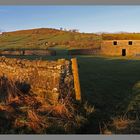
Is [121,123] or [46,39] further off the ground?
[46,39]

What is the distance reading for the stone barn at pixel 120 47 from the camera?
31203mm

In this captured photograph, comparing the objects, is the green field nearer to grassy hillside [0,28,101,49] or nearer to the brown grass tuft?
the brown grass tuft

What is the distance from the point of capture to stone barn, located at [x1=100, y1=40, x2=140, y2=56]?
31203 millimetres

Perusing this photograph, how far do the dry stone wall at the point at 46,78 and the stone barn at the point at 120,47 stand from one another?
702 inches

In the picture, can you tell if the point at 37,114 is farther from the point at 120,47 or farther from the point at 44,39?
the point at 44,39

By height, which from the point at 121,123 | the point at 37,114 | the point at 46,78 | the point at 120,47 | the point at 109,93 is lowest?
the point at 121,123

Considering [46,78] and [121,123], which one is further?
[46,78]

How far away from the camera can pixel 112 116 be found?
12.7m

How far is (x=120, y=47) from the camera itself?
31.6m

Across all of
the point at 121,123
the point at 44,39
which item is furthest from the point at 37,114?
the point at 44,39

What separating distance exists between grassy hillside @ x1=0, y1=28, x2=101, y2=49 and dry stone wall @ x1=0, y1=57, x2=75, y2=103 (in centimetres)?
2152

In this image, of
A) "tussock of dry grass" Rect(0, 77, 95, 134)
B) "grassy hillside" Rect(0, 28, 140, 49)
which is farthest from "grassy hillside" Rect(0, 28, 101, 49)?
"tussock of dry grass" Rect(0, 77, 95, 134)

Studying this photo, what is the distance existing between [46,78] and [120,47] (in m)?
19.1

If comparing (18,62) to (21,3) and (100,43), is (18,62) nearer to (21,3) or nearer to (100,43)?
(21,3)
